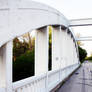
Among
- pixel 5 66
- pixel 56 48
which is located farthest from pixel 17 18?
pixel 56 48

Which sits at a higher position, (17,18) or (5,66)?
(17,18)

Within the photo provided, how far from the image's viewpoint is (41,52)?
339 centimetres

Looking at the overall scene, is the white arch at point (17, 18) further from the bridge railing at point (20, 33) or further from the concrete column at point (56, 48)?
the concrete column at point (56, 48)

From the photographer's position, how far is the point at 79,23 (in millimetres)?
7531

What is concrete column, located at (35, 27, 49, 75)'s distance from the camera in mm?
3371

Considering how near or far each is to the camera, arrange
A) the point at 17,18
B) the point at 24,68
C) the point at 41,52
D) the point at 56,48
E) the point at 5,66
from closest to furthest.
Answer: the point at 5,66
the point at 17,18
the point at 41,52
the point at 56,48
the point at 24,68

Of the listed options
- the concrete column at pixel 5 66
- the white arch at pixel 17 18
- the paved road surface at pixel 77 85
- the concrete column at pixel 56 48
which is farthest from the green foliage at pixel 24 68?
the concrete column at pixel 5 66

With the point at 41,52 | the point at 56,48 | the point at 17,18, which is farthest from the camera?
the point at 56,48

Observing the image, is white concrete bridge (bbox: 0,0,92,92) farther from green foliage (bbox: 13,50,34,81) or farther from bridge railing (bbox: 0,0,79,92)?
green foliage (bbox: 13,50,34,81)

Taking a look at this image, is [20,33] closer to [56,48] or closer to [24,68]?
[56,48]

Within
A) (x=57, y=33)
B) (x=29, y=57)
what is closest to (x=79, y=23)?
(x=57, y=33)

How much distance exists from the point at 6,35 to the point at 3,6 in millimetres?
401

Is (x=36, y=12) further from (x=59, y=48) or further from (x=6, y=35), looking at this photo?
(x=59, y=48)

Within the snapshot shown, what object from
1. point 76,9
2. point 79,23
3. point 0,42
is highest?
point 76,9
